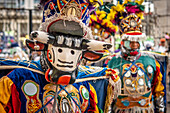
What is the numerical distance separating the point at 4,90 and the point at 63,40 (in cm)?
66

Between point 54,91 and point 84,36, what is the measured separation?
0.58 metres

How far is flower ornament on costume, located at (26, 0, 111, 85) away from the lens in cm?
262

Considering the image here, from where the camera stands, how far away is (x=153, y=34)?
13.2m

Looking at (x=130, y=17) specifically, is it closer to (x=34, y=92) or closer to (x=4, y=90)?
(x=34, y=92)

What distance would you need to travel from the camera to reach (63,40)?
264 cm

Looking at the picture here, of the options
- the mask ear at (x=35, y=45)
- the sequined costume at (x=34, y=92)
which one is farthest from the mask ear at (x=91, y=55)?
the mask ear at (x=35, y=45)

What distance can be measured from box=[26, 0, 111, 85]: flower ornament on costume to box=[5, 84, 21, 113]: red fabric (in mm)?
299

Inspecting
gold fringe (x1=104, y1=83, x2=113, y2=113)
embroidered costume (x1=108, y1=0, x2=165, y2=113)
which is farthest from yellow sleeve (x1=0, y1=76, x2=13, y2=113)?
embroidered costume (x1=108, y1=0, x2=165, y2=113)

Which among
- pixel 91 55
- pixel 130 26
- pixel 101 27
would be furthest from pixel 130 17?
pixel 91 55

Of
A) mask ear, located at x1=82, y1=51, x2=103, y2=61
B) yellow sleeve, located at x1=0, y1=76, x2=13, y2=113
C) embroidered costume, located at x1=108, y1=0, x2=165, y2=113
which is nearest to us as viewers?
yellow sleeve, located at x1=0, y1=76, x2=13, y2=113

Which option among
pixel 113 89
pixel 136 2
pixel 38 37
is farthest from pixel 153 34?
pixel 38 37

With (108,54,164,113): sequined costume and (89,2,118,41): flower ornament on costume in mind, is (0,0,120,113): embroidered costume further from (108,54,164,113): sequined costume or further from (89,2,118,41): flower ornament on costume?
(89,2,118,41): flower ornament on costume

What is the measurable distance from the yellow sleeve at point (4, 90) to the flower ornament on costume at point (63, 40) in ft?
1.09

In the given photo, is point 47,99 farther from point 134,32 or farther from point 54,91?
point 134,32
